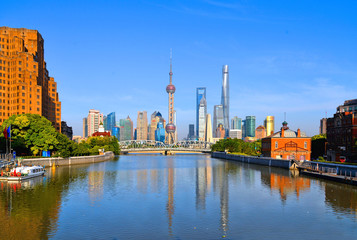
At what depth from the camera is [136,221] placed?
133ft

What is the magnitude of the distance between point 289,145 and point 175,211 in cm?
8668

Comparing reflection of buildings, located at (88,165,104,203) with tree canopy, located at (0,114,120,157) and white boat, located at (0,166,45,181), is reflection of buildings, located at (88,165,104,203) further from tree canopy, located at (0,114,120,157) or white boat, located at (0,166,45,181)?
tree canopy, located at (0,114,120,157)

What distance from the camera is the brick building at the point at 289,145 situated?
4825 inches

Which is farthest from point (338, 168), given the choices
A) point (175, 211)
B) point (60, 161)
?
point (60, 161)

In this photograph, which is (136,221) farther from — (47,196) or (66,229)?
(47,196)

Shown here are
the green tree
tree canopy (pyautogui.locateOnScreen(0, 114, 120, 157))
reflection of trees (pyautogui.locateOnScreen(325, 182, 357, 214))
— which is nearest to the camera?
reflection of trees (pyautogui.locateOnScreen(325, 182, 357, 214))

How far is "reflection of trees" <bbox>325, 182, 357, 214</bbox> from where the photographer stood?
47.8 m

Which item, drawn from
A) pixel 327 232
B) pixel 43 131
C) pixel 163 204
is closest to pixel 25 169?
pixel 43 131

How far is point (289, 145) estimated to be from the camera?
123875 mm

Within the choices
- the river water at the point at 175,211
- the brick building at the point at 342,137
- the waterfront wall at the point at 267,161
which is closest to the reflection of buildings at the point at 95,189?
the river water at the point at 175,211

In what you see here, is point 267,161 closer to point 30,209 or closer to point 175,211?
point 175,211

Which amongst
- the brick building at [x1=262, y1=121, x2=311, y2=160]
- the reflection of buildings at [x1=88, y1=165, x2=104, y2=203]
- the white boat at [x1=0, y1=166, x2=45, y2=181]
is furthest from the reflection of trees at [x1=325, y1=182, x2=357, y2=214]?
the white boat at [x1=0, y1=166, x2=45, y2=181]

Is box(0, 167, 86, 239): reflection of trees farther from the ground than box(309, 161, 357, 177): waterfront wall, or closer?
closer

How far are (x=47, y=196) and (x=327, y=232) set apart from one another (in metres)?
40.0
